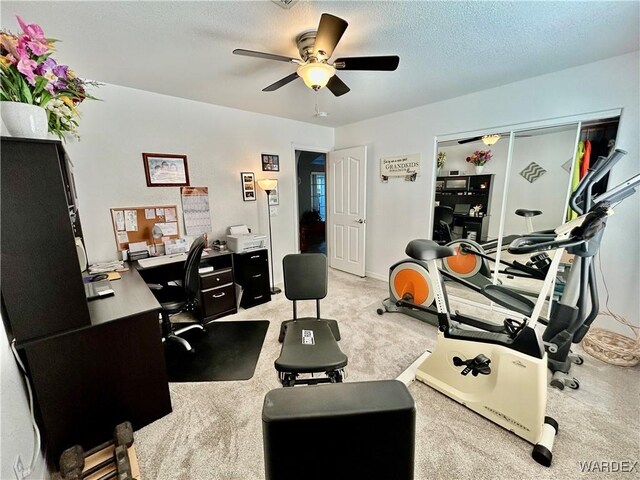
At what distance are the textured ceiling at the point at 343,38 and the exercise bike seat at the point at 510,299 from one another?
200 centimetres

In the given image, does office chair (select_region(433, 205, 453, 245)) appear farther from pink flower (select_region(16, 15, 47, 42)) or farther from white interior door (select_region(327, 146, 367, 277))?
pink flower (select_region(16, 15, 47, 42))

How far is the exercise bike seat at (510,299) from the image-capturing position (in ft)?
7.19

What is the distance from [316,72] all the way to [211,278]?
7.47 feet

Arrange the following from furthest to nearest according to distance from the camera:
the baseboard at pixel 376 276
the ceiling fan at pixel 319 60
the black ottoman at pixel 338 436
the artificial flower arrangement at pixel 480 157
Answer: the baseboard at pixel 376 276
the artificial flower arrangement at pixel 480 157
the ceiling fan at pixel 319 60
the black ottoman at pixel 338 436

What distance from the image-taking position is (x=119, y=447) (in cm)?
137

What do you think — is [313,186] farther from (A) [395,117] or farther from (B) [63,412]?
(B) [63,412]

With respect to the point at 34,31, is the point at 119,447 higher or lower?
lower

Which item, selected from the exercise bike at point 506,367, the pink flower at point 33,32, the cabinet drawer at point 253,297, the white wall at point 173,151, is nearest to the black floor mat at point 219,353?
the cabinet drawer at point 253,297

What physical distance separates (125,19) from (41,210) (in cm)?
122

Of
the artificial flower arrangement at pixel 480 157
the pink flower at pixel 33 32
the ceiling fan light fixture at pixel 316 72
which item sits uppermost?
the ceiling fan light fixture at pixel 316 72

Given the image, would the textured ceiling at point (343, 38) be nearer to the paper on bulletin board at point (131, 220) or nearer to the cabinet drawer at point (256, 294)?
the paper on bulletin board at point (131, 220)

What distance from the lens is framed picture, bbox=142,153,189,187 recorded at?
2760 millimetres

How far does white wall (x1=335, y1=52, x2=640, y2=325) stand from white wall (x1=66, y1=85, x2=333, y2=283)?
52.5 inches

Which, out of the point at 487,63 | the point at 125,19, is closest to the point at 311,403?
the point at 125,19
